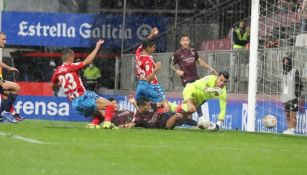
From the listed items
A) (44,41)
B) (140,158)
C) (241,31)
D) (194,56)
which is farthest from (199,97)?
(44,41)

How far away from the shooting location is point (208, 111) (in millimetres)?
25516

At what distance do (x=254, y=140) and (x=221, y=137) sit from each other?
2.47 ft

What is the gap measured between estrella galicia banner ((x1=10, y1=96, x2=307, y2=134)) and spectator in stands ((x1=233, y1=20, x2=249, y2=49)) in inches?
85.1

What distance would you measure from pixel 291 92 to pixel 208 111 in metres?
3.88

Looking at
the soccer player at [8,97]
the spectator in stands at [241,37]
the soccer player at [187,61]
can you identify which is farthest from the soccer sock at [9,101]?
the spectator in stands at [241,37]

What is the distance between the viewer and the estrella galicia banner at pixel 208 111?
73.4 feet

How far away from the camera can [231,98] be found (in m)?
25.1

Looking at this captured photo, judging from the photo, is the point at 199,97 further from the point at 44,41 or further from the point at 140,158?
the point at 44,41

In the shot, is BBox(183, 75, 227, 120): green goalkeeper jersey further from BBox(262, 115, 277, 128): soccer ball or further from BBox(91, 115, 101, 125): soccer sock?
BBox(91, 115, 101, 125): soccer sock

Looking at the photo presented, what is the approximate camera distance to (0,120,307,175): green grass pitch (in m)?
10.3

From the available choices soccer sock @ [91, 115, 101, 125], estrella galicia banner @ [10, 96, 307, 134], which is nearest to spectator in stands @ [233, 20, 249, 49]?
estrella galicia banner @ [10, 96, 307, 134]

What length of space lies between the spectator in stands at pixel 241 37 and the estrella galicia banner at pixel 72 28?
5103mm

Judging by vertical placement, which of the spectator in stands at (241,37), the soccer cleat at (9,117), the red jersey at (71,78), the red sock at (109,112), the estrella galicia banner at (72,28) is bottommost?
the soccer cleat at (9,117)

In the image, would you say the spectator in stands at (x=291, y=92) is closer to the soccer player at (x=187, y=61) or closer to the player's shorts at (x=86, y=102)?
the soccer player at (x=187, y=61)
